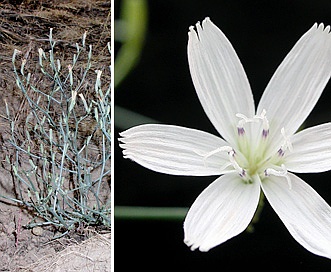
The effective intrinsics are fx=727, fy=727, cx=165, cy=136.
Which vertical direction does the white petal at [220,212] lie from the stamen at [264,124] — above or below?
below

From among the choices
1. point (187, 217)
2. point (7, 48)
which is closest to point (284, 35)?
point (187, 217)

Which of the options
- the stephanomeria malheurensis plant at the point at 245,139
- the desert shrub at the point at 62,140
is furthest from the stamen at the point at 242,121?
the desert shrub at the point at 62,140

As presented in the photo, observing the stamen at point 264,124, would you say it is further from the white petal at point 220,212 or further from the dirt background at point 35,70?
the dirt background at point 35,70

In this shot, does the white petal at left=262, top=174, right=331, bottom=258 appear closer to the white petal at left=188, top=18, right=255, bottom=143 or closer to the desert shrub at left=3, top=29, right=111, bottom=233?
the white petal at left=188, top=18, right=255, bottom=143

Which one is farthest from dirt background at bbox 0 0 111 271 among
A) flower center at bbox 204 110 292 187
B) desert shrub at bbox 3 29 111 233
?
flower center at bbox 204 110 292 187

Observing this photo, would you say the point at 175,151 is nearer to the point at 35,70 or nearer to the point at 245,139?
the point at 245,139

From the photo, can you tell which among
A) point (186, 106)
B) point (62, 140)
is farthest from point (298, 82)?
point (62, 140)

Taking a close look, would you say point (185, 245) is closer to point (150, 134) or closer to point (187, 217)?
point (187, 217)
